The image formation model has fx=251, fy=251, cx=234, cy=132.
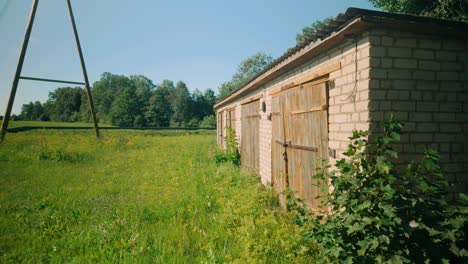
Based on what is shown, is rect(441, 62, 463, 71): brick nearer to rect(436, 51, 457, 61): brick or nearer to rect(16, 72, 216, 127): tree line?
rect(436, 51, 457, 61): brick

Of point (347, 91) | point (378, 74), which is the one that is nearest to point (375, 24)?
point (378, 74)

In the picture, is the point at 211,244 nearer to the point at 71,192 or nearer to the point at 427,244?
the point at 427,244

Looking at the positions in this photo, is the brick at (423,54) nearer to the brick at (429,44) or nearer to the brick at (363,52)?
the brick at (429,44)

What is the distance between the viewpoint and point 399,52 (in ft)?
9.22

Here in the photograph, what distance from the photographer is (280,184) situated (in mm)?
5301

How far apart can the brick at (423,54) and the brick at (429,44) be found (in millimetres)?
58

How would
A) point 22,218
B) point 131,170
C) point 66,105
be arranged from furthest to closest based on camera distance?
point 66,105 < point 131,170 < point 22,218

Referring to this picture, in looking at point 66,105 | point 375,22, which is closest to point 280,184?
point 375,22

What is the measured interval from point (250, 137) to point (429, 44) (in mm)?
5616

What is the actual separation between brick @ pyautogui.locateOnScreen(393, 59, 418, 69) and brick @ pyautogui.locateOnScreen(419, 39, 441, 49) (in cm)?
21

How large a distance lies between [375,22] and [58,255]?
16.1 ft

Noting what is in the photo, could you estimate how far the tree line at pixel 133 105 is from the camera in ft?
202

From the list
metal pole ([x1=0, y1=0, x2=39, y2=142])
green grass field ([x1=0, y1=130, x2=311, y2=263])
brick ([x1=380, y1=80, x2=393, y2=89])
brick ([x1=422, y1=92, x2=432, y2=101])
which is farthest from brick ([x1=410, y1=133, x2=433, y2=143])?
metal pole ([x1=0, y1=0, x2=39, y2=142])

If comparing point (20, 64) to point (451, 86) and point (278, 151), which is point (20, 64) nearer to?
point (278, 151)
